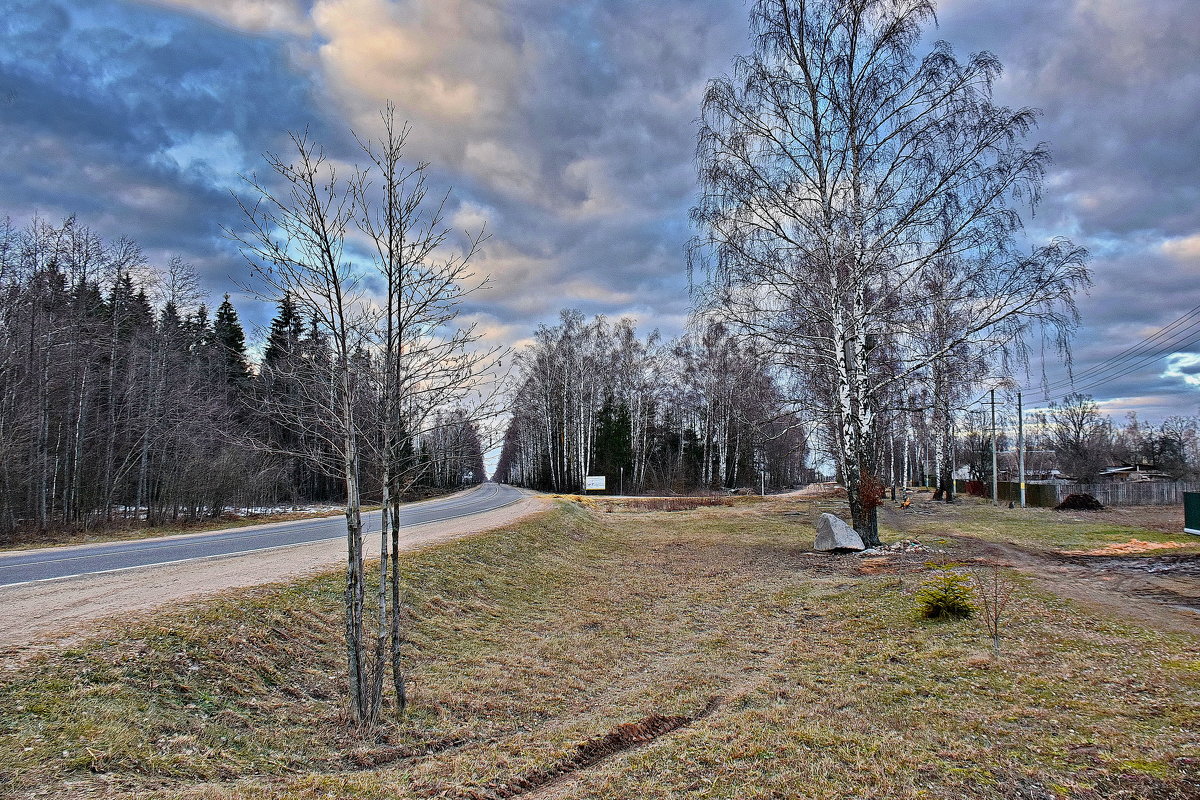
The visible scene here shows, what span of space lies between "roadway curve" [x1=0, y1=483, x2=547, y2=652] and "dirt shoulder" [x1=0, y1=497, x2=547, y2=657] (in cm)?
1

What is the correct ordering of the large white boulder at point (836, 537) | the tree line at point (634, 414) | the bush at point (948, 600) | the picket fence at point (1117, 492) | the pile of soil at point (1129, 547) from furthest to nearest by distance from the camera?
1. the tree line at point (634, 414)
2. the picket fence at point (1117, 492)
3. the large white boulder at point (836, 537)
4. the pile of soil at point (1129, 547)
5. the bush at point (948, 600)

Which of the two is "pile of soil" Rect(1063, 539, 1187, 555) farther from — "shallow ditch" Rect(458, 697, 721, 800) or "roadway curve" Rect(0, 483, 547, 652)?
"roadway curve" Rect(0, 483, 547, 652)

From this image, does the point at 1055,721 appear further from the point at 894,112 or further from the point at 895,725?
the point at 894,112

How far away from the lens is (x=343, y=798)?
3660 millimetres

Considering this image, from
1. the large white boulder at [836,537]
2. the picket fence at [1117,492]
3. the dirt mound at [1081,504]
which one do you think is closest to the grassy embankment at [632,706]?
the large white boulder at [836,537]

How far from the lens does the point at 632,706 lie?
5.52 m

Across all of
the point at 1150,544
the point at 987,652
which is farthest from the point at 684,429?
the point at 987,652

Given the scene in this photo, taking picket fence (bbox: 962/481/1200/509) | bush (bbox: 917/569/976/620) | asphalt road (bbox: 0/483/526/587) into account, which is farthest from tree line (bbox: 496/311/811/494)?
bush (bbox: 917/569/976/620)

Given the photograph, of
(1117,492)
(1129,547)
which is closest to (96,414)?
(1129,547)

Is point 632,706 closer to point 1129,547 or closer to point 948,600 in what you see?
point 948,600

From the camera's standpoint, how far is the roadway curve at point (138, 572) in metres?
6.14

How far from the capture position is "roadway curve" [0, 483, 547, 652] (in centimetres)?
614

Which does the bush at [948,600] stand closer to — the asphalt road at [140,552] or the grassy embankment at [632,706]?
the grassy embankment at [632,706]

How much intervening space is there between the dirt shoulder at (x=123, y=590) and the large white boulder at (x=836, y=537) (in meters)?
8.87
